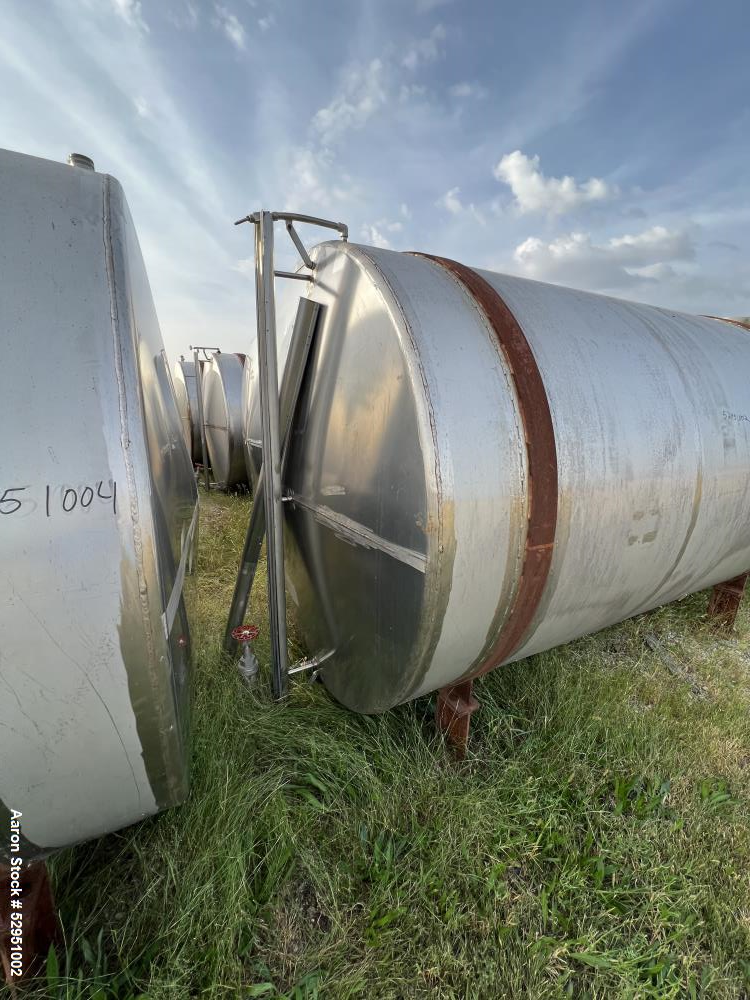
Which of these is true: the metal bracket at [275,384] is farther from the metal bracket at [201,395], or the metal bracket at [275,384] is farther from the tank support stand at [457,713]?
the metal bracket at [201,395]

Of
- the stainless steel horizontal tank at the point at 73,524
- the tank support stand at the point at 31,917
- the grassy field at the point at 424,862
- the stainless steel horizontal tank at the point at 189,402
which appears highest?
the stainless steel horizontal tank at the point at 189,402

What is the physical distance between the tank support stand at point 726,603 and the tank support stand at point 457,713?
2767mm

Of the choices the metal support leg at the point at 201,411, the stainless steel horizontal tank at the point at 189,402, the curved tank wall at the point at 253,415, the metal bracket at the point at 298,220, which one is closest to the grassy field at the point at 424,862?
the curved tank wall at the point at 253,415

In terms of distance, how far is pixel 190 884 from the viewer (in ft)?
5.25

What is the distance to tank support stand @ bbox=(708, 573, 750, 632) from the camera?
3.69 metres

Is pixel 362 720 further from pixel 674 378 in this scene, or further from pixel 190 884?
pixel 674 378

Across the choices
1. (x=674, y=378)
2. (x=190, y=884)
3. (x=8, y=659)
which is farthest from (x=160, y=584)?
(x=674, y=378)

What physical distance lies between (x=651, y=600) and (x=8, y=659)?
2654mm

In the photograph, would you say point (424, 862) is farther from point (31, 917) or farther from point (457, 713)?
point (31, 917)

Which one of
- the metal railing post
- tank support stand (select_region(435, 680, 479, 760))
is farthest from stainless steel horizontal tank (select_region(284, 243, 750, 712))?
tank support stand (select_region(435, 680, 479, 760))

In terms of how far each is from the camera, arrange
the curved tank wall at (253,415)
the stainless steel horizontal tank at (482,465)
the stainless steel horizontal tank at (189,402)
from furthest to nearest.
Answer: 1. the stainless steel horizontal tank at (189,402)
2. the curved tank wall at (253,415)
3. the stainless steel horizontal tank at (482,465)

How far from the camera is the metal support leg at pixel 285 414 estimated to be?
1993 mm

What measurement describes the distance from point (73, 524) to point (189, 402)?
28.4 ft

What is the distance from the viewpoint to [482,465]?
1.49 m
